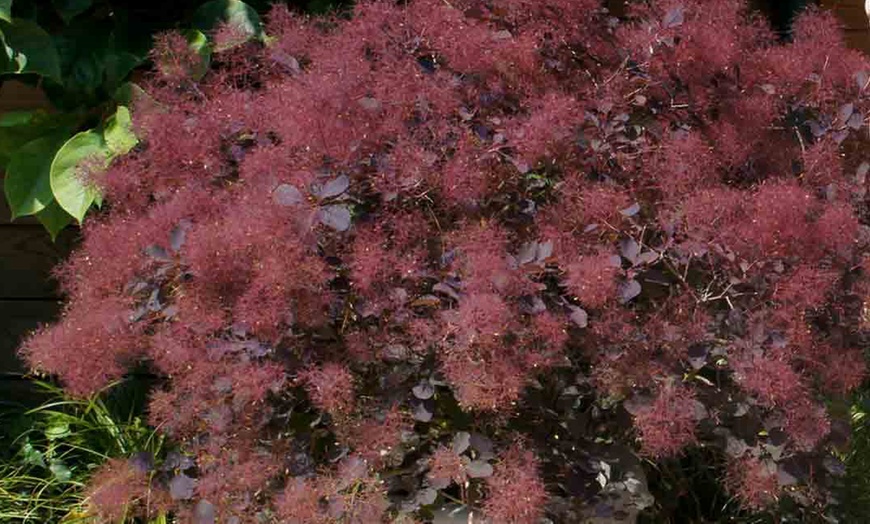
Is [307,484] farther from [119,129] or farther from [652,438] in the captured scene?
[119,129]

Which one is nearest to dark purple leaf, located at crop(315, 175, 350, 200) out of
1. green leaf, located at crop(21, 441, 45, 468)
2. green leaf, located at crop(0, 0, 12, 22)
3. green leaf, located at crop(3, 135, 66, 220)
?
green leaf, located at crop(0, 0, 12, 22)

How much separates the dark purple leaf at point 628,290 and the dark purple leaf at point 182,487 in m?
0.87

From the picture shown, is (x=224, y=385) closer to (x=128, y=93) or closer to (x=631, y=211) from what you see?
(x=631, y=211)

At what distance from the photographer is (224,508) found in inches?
83.9

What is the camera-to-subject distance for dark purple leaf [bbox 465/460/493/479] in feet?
6.48

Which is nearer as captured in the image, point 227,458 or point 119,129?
point 227,458

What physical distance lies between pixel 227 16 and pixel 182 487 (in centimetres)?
127

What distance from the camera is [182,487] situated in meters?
2.13

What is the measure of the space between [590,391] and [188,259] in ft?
2.63

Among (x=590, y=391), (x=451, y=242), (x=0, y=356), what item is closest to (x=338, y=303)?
(x=451, y=242)

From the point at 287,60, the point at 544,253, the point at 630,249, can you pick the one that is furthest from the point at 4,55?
the point at 630,249

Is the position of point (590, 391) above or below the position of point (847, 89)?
below

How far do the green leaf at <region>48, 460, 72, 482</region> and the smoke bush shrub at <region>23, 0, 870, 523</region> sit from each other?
0.69 m

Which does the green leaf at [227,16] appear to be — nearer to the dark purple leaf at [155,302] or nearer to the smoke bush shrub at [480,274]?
the smoke bush shrub at [480,274]
